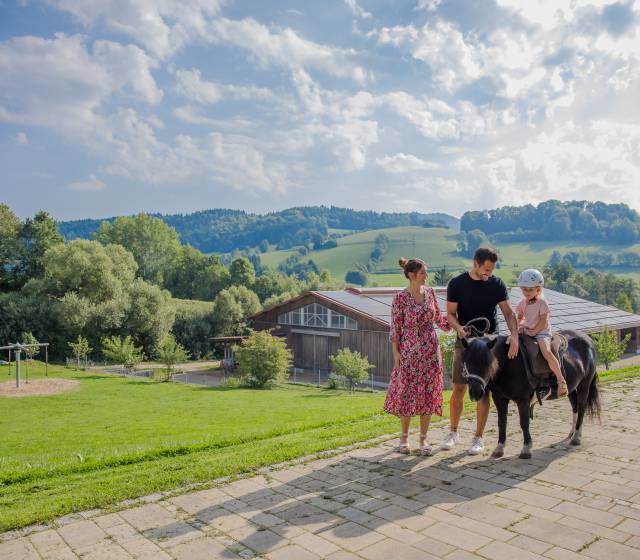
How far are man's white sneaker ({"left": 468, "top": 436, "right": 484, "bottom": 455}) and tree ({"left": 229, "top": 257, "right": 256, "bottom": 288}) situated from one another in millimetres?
53865

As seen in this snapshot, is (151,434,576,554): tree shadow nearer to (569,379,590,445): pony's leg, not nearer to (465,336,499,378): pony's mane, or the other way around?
(569,379,590,445): pony's leg

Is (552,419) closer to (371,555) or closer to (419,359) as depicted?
(419,359)

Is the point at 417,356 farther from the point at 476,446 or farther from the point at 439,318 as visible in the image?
the point at 476,446

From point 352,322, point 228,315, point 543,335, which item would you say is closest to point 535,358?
point 543,335

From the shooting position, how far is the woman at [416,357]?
17.9 feet

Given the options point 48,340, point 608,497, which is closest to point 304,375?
point 48,340

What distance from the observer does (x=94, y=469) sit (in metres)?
5.79

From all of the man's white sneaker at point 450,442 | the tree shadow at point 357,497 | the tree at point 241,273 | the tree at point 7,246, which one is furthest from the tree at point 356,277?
the tree shadow at point 357,497

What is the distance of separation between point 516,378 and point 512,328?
1.56ft

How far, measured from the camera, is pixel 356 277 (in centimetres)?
11112

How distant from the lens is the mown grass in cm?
460

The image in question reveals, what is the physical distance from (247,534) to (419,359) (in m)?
2.56

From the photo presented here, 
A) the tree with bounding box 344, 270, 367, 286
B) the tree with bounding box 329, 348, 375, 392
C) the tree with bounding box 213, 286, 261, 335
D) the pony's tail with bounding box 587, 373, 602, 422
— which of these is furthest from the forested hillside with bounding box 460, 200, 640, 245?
the pony's tail with bounding box 587, 373, 602, 422

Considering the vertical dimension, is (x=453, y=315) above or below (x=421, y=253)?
below
